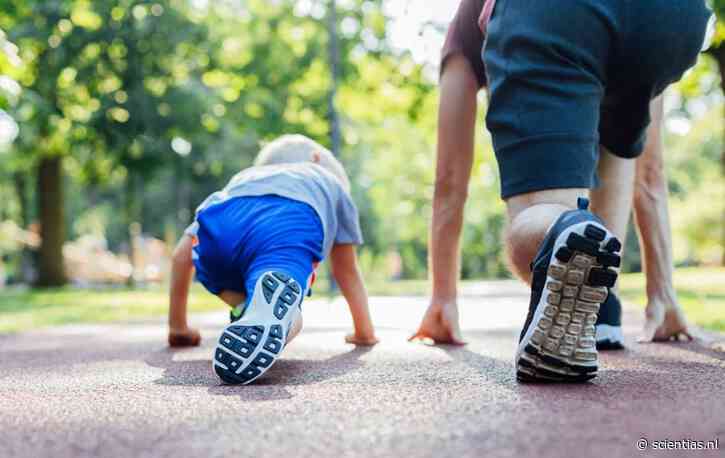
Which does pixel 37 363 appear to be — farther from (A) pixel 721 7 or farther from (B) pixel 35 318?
(A) pixel 721 7

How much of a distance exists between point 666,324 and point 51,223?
15.1 metres

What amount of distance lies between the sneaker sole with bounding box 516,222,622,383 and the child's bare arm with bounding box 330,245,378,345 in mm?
1723

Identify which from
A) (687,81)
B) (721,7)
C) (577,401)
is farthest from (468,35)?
(687,81)

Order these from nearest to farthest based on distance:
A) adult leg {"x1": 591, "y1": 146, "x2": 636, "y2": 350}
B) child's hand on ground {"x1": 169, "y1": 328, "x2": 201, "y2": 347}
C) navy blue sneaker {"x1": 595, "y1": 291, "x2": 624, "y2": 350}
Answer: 1. navy blue sneaker {"x1": 595, "y1": 291, "x2": 624, "y2": 350}
2. adult leg {"x1": 591, "y1": 146, "x2": 636, "y2": 350}
3. child's hand on ground {"x1": 169, "y1": 328, "x2": 201, "y2": 347}

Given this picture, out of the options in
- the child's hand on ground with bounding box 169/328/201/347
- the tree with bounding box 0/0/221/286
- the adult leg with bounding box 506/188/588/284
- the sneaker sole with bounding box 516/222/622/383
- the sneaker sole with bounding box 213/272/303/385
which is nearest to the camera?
the sneaker sole with bounding box 516/222/622/383

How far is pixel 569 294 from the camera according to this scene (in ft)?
6.06

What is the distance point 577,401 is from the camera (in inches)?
71.2

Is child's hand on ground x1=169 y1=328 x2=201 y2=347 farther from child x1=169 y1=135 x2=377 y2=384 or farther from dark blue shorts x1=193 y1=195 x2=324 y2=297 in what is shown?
dark blue shorts x1=193 y1=195 x2=324 y2=297

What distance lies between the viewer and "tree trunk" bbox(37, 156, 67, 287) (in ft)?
54.7

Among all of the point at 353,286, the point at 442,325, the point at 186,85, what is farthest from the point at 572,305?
the point at 186,85

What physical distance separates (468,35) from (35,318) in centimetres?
534

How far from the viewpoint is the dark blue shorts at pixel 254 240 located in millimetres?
2859

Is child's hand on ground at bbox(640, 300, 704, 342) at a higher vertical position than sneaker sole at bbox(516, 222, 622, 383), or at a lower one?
lower
